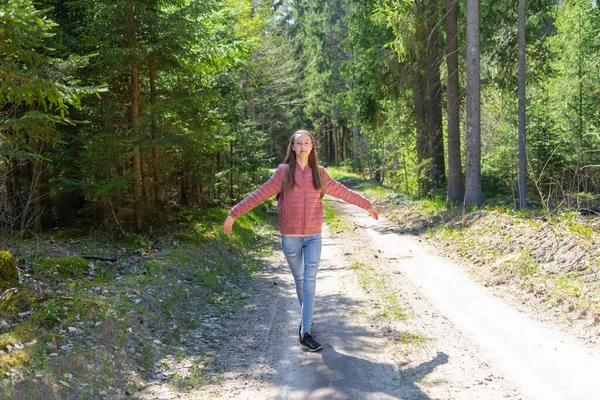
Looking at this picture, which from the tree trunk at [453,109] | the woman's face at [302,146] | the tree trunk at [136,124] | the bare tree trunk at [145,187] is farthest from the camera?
the tree trunk at [453,109]

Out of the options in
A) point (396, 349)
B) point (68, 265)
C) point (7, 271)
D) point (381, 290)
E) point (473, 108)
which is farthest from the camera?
point (473, 108)

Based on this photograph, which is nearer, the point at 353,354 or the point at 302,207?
the point at 353,354

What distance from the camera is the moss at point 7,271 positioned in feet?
20.1

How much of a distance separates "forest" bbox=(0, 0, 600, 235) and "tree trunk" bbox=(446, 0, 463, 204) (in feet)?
0.16

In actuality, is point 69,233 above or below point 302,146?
below

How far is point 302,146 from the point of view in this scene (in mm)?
5902

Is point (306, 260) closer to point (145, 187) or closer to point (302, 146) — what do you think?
point (302, 146)

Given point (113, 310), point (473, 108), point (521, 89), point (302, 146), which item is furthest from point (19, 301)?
point (521, 89)

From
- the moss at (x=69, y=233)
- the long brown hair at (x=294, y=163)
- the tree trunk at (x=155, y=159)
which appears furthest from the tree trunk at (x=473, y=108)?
the moss at (x=69, y=233)

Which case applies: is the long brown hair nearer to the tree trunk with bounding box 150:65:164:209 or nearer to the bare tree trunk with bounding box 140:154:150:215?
the tree trunk with bounding box 150:65:164:209

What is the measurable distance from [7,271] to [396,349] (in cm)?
462

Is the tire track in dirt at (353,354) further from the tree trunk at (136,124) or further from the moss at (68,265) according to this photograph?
the tree trunk at (136,124)

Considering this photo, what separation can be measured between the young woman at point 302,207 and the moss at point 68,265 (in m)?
3.47

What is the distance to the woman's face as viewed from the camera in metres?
5.91
